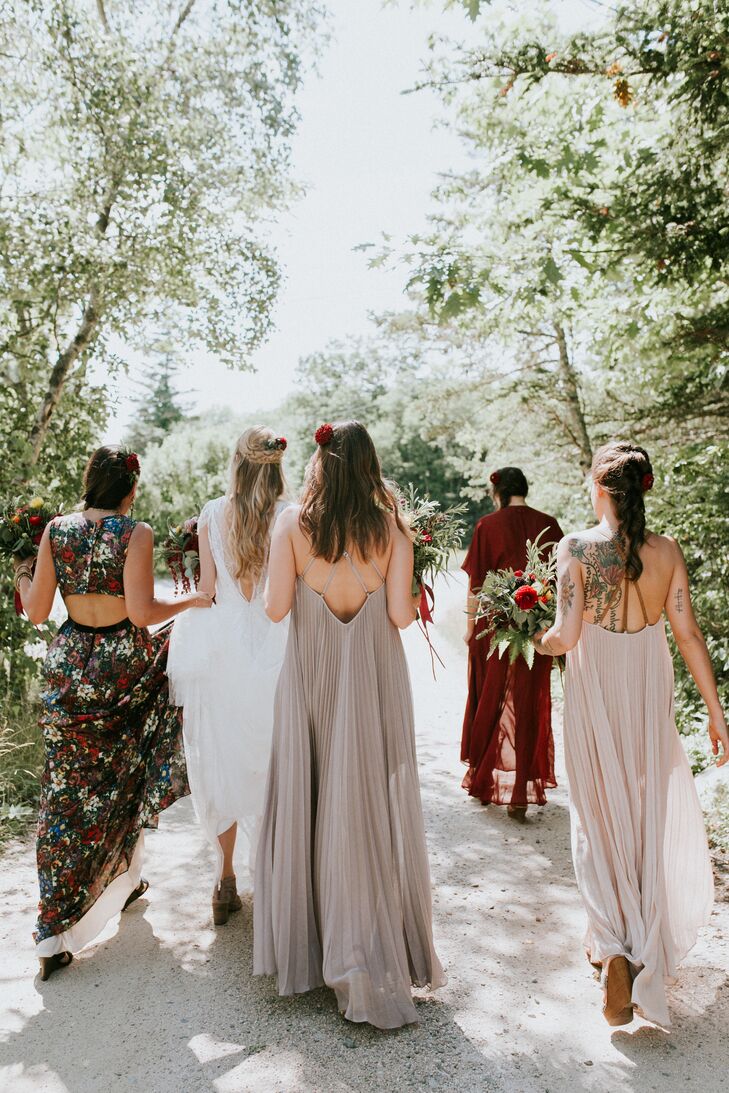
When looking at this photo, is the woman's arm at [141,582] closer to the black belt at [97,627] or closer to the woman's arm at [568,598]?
the black belt at [97,627]

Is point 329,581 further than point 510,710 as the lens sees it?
No

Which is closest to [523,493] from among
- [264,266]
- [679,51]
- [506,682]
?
[506,682]

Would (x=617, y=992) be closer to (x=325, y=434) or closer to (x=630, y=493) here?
(x=630, y=493)

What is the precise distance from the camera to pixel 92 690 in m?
4.27

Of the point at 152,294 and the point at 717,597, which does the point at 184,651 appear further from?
the point at 152,294

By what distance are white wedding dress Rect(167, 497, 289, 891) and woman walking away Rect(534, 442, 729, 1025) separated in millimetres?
1585

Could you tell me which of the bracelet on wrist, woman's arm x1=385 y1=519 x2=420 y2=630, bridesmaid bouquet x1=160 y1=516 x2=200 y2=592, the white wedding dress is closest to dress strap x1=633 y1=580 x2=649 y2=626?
woman's arm x1=385 y1=519 x2=420 y2=630

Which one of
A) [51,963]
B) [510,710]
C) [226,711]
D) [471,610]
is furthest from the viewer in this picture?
[510,710]

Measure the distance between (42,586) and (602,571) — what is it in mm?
2726

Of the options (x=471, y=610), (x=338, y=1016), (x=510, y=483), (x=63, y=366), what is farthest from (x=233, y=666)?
(x=63, y=366)

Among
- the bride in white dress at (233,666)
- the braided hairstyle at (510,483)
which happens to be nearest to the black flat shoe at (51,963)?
the bride in white dress at (233,666)

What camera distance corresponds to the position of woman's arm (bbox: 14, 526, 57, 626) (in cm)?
426

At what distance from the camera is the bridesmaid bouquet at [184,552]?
486 centimetres

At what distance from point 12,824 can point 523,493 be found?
4.42 m
